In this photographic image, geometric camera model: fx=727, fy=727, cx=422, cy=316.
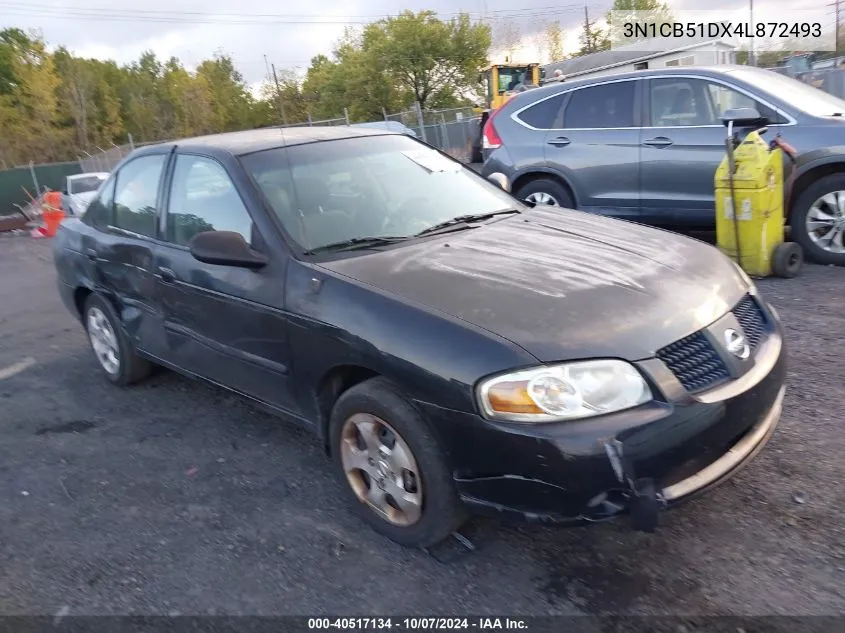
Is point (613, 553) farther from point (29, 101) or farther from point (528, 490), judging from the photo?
point (29, 101)

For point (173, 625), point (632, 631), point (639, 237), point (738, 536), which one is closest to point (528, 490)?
point (632, 631)

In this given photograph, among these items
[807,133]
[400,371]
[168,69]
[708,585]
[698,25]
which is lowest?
[708,585]

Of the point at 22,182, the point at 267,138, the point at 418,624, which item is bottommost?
the point at 418,624

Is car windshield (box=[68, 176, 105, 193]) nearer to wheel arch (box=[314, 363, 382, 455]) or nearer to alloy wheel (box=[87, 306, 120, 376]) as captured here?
alloy wheel (box=[87, 306, 120, 376])

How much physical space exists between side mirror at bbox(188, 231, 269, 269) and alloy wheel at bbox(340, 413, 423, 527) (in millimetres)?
875

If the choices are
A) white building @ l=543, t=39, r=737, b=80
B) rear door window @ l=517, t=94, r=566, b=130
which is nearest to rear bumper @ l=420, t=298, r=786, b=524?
rear door window @ l=517, t=94, r=566, b=130

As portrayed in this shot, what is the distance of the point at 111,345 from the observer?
5.07 meters

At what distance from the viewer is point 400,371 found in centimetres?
271

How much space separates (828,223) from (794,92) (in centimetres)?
133

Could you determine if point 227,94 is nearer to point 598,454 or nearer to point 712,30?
point 712,30

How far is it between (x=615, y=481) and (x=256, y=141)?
266cm

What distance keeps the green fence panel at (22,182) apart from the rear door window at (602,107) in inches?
931

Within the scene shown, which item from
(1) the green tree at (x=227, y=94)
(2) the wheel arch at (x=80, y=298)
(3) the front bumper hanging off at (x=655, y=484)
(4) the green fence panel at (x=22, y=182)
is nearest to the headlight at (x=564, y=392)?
(3) the front bumper hanging off at (x=655, y=484)

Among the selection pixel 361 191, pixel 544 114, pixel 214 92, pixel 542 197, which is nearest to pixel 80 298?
pixel 361 191
